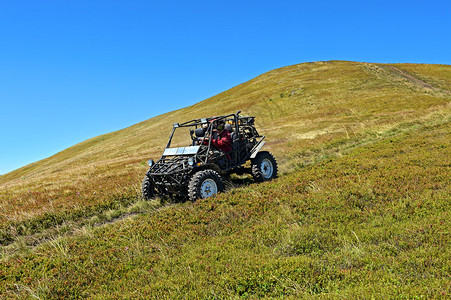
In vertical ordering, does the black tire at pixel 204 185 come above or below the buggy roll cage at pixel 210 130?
A: below

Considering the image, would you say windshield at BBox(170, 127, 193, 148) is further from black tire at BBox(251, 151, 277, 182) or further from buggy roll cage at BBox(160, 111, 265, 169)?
black tire at BBox(251, 151, 277, 182)

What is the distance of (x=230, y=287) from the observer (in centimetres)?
430

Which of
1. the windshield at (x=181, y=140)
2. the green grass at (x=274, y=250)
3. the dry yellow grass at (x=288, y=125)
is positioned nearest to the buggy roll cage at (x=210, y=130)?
the green grass at (x=274, y=250)

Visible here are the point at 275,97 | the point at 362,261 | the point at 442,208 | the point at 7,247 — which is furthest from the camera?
the point at 275,97

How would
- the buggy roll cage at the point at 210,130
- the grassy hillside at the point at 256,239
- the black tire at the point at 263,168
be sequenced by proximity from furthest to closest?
the black tire at the point at 263,168, the buggy roll cage at the point at 210,130, the grassy hillside at the point at 256,239

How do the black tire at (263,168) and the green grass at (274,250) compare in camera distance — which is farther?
the black tire at (263,168)

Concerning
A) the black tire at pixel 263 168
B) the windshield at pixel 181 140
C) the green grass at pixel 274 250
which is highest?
the windshield at pixel 181 140

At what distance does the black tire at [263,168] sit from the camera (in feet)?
39.5

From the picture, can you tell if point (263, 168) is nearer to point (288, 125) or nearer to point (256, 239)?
point (256, 239)

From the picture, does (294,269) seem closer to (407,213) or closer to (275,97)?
(407,213)

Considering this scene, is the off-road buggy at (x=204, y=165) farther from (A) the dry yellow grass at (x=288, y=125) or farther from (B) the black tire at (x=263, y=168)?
(A) the dry yellow grass at (x=288, y=125)

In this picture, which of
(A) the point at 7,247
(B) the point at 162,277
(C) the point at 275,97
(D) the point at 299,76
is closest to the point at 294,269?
(B) the point at 162,277

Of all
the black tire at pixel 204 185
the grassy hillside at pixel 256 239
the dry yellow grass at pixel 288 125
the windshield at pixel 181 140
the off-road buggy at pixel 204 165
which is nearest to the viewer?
the grassy hillside at pixel 256 239

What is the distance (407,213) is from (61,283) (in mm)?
7263
